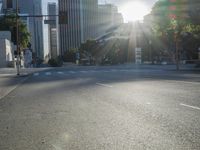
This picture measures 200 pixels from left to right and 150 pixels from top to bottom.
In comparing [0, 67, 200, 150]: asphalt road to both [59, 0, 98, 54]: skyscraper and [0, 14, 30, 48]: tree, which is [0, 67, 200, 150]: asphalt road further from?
[59, 0, 98, 54]: skyscraper

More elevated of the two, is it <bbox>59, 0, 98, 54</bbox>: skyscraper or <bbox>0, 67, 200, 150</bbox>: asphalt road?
<bbox>59, 0, 98, 54</bbox>: skyscraper

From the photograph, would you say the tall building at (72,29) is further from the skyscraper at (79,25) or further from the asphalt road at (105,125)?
the asphalt road at (105,125)

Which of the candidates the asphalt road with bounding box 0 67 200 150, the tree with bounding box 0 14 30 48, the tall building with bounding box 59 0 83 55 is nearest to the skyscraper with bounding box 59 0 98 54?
the tall building with bounding box 59 0 83 55

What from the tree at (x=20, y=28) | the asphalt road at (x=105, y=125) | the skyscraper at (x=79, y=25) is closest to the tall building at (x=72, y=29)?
the skyscraper at (x=79, y=25)

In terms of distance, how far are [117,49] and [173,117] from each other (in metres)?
117

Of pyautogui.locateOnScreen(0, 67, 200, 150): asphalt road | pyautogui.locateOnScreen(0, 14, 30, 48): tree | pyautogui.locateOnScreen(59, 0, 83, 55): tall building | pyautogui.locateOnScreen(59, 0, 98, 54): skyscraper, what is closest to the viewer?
pyautogui.locateOnScreen(0, 67, 200, 150): asphalt road

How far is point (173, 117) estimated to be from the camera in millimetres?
9859

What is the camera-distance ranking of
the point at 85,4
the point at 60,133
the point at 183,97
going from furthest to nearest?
1. the point at 85,4
2. the point at 183,97
3. the point at 60,133

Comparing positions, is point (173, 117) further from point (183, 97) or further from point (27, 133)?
point (183, 97)

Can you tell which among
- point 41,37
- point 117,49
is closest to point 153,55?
point 117,49

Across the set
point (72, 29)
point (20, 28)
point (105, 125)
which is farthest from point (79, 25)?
point (105, 125)

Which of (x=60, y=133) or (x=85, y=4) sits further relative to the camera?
(x=85, y=4)

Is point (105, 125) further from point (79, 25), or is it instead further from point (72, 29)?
point (72, 29)

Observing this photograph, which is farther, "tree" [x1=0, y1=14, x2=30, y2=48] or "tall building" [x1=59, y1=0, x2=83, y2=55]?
"tall building" [x1=59, y1=0, x2=83, y2=55]
